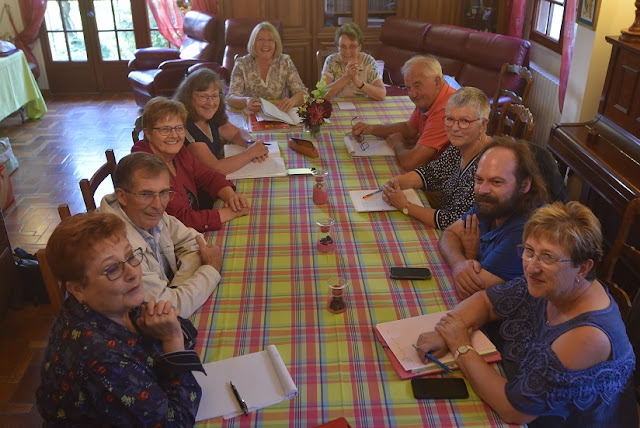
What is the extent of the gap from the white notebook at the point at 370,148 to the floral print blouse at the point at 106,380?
1795mm

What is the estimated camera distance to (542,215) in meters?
1.44

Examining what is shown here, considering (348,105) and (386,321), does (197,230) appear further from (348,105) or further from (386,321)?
(348,105)

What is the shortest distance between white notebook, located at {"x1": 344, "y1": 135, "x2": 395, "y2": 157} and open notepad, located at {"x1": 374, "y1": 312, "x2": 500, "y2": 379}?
4.62ft

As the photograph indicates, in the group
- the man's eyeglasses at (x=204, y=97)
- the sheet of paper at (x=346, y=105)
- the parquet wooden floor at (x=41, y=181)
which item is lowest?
the parquet wooden floor at (x=41, y=181)

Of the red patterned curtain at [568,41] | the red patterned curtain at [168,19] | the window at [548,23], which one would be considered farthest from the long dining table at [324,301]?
the red patterned curtain at [168,19]

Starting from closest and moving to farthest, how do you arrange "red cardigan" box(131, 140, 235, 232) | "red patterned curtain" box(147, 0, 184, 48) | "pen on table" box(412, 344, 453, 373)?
1. "pen on table" box(412, 344, 453, 373)
2. "red cardigan" box(131, 140, 235, 232)
3. "red patterned curtain" box(147, 0, 184, 48)

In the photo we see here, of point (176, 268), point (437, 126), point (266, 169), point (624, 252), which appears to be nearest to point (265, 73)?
point (266, 169)

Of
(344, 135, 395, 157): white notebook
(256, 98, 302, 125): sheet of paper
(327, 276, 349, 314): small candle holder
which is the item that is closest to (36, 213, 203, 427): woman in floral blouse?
(327, 276, 349, 314): small candle holder

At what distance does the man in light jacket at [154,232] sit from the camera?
169cm

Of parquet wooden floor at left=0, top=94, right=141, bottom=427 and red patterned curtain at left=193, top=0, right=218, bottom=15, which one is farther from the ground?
red patterned curtain at left=193, top=0, right=218, bottom=15

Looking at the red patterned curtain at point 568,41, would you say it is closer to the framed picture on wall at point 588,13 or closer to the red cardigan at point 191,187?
the framed picture on wall at point 588,13

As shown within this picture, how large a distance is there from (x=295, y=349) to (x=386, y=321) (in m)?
0.30

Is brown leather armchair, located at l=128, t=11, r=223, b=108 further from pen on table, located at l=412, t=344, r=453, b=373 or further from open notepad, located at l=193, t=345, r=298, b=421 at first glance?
pen on table, located at l=412, t=344, r=453, b=373

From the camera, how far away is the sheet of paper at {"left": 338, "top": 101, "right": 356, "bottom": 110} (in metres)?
3.73
